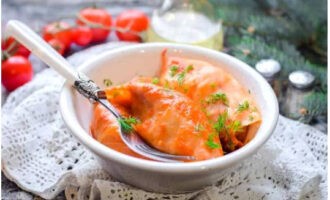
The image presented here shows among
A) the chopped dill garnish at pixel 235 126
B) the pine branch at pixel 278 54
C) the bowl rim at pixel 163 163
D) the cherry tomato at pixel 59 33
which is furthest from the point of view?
the cherry tomato at pixel 59 33

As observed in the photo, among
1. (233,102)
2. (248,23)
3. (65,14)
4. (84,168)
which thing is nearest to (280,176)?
(233,102)

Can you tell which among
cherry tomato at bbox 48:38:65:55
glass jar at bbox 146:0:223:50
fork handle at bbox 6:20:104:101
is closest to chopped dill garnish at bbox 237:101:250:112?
fork handle at bbox 6:20:104:101

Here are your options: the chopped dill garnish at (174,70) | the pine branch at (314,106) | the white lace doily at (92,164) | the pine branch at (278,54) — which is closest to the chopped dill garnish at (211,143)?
the white lace doily at (92,164)

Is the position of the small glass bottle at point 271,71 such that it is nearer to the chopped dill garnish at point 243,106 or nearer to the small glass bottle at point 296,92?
the small glass bottle at point 296,92

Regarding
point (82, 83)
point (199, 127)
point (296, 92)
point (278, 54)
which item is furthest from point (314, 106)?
point (82, 83)

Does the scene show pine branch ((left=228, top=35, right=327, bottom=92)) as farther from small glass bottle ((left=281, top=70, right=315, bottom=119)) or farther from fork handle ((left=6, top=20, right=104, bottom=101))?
fork handle ((left=6, top=20, right=104, bottom=101))
